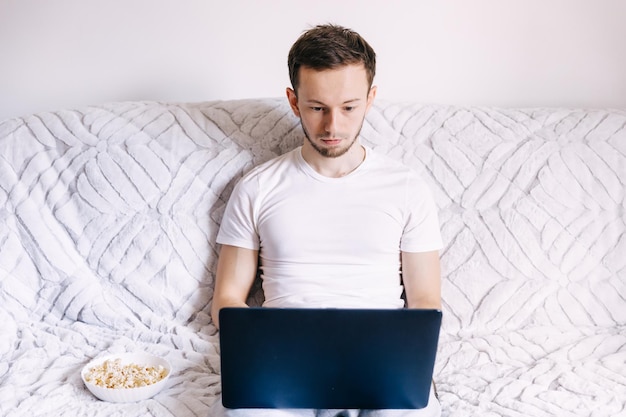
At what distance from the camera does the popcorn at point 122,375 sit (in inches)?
54.7

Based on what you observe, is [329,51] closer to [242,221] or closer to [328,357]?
[242,221]

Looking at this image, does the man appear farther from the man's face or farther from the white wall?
the white wall

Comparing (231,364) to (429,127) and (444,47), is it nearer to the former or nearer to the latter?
(429,127)

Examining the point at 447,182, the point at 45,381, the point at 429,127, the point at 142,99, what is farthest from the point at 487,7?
the point at 45,381

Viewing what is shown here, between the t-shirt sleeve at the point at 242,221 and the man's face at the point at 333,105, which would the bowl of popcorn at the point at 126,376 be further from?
the man's face at the point at 333,105

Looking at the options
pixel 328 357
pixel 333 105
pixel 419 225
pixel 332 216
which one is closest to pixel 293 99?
pixel 333 105

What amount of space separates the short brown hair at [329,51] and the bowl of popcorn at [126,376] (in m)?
0.70

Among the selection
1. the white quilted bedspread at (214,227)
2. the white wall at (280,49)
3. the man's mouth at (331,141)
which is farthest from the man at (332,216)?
the white wall at (280,49)

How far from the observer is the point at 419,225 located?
157 cm

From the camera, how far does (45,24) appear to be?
6.64 ft

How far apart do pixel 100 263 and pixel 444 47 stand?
3.85 ft

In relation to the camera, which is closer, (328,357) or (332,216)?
(328,357)

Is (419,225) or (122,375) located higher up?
(419,225)

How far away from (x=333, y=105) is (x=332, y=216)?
250 millimetres
